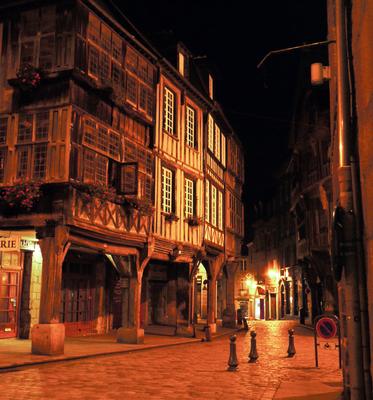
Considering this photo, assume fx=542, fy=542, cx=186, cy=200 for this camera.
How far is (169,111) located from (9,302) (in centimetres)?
953

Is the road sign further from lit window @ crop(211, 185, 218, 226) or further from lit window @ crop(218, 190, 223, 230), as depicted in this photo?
lit window @ crop(218, 190, 223, 230)

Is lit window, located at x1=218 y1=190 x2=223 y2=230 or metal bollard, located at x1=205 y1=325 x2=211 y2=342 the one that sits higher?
lit window, located at x1=218 y1=190 x2=223 y2=230

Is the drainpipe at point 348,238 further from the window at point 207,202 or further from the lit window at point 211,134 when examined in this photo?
the lit window at point 211,134

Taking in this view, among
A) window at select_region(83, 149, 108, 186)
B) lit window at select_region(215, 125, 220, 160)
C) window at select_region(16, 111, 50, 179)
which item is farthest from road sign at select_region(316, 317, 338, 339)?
lit window at select_region(215, 125, 220, 160)

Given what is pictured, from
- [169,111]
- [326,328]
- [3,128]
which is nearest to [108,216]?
[3,128]

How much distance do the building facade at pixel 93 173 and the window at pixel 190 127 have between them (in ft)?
0.35

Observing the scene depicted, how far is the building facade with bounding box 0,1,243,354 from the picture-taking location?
1512 cm

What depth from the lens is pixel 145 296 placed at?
83.9ft

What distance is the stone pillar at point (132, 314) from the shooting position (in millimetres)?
18453

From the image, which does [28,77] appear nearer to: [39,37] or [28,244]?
[39,37]

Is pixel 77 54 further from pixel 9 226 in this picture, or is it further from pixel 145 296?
pixel 145 296

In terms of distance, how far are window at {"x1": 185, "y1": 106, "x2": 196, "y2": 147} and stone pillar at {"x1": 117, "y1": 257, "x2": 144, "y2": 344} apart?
7001 millimetres

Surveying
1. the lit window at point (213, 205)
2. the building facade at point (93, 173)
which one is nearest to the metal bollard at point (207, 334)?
the building facade at point (93, 173)

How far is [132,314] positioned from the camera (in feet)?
61.1
